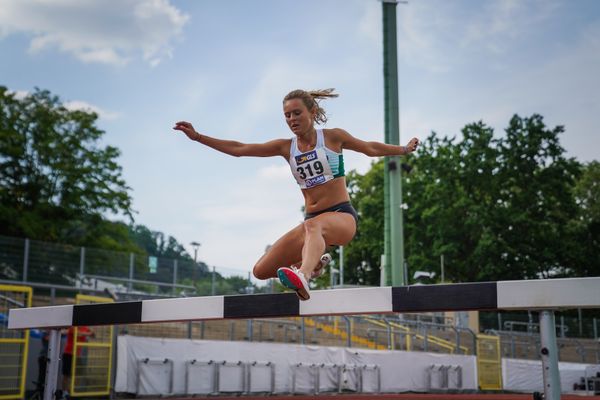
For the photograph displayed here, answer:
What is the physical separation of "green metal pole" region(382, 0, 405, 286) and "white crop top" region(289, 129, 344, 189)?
1871 cm

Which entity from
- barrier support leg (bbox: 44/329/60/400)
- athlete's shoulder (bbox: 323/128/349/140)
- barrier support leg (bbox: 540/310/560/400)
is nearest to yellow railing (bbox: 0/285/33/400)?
barrier support leg (bbox: 44/329/60/400)

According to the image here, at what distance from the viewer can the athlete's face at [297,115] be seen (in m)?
4.89

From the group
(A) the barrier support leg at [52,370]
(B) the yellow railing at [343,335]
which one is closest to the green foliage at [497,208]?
(B) the yellow railing at [343,335]

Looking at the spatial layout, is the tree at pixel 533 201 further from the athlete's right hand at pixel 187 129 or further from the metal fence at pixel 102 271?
the athlete's right hand at pixel 187 129

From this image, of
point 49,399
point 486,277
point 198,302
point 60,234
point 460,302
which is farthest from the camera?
point 486,277

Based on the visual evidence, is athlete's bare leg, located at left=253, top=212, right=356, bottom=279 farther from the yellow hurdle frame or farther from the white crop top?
the yellow hurdle frame

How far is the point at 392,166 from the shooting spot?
23.9 meters

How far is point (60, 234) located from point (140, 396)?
863 inches

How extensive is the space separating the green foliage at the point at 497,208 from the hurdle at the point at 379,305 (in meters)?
35.0

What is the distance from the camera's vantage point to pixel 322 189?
4918 millimetres

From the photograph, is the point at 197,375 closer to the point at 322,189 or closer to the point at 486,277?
the point at 322,189

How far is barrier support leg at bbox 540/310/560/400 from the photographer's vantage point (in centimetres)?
424

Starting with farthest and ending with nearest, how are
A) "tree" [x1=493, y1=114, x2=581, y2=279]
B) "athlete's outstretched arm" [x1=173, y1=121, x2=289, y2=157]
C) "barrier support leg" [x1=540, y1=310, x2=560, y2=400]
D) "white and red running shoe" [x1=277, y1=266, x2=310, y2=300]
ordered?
"tree" [x1=493, y1=114, x2=581, y2=279], "athlete's outstretched arm" [x1=173, y1=121, x2=289, y2=157], "barrier support leg" [x1=540, y1=310, x2=560, y2=400], "white and red running shoe" [x1=277, y1=266, x2=310, y2=300]

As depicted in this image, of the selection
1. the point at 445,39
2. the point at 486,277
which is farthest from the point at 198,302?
the point at 486,277
